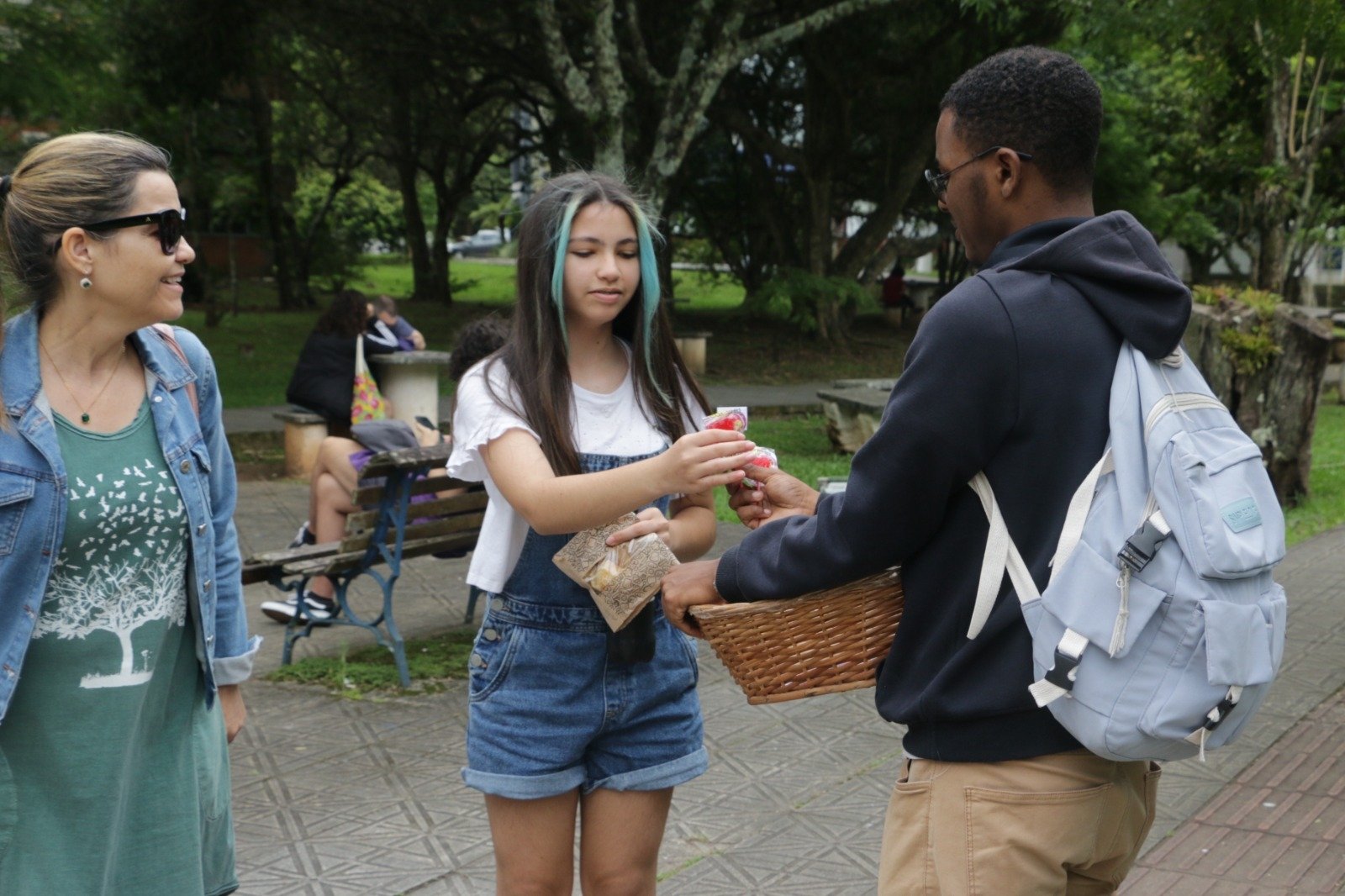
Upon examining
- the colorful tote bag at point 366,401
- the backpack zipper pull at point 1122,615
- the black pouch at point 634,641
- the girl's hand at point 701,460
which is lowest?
the colorful tote bag at point 366,401

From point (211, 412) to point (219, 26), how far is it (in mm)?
17459

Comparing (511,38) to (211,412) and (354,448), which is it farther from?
(211,412)

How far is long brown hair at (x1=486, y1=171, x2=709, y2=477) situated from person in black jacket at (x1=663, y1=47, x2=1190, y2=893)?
0.68 metres

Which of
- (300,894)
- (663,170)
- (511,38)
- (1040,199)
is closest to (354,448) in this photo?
(300,894)

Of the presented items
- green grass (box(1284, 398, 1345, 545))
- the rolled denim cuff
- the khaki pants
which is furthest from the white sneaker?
green grass (box(1284, 398, 1345, 545))

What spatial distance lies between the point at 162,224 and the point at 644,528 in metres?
1.06

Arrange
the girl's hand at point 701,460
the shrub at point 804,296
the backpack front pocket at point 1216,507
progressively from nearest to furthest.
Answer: the backpack front pocket at point 1216,507 → the girl's hand at point 701,460 → the shrub at point 804,296

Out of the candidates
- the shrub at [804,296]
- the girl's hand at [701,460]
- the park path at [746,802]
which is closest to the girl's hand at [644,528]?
the girl's hand at [701,460]

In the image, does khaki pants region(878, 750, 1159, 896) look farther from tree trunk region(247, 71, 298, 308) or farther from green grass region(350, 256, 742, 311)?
green grass region(350, 256, 742, 311)

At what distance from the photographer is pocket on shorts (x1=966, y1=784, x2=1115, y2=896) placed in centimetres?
203

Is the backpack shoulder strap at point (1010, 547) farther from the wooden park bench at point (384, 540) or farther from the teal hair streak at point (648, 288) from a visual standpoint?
the wooden park bench at point (384, 540)

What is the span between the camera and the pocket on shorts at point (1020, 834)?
2.03 metres

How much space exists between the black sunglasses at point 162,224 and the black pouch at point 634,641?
44.4 inches

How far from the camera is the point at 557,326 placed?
108 inches
